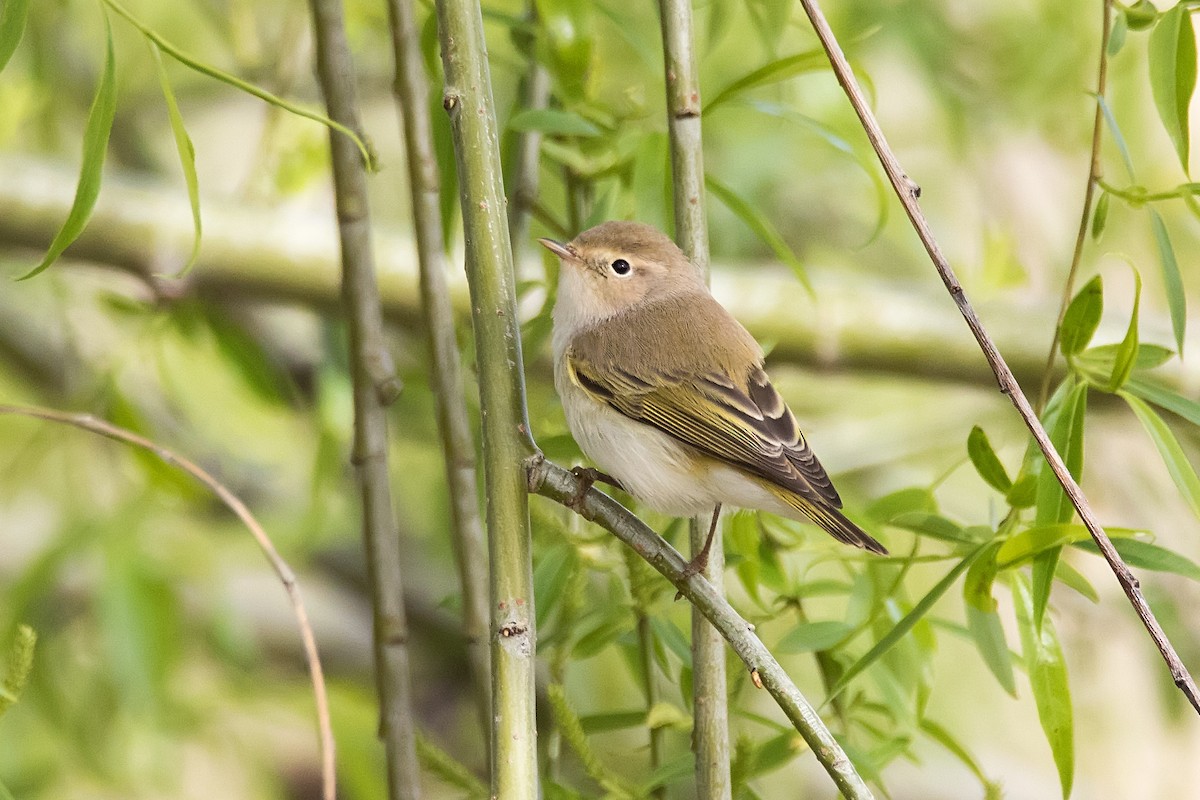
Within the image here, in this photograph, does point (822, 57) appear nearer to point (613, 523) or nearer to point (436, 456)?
point (613, 523)

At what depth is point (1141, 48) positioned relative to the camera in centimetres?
302

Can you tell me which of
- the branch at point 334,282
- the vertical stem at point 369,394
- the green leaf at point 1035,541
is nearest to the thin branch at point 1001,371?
the green leaf at point 1035,541

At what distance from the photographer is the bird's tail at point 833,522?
4.91 feet

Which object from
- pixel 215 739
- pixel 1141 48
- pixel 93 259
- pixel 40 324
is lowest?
pixel 215 739

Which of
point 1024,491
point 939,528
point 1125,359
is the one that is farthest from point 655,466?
point 1125,359

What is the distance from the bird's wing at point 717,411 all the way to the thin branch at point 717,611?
47 centimetres

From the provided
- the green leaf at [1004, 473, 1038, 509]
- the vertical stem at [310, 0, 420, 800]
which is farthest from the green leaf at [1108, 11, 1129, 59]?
the vertical stem at [310, 0, 420, 800]

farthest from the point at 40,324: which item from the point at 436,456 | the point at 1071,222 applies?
the point at 1071,222

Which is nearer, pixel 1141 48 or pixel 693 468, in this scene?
pixel 693 468

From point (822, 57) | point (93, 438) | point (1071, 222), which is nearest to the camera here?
point (822, 57)

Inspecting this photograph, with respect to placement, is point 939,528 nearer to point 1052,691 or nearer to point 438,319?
point 1052,691

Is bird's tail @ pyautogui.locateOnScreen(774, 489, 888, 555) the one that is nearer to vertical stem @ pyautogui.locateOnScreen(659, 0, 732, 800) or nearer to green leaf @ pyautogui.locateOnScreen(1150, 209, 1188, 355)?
vertical stem @ pyautogui.locateOnScreen(659, 0, 732, 800)

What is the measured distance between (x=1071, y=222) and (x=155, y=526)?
3036 millimetres

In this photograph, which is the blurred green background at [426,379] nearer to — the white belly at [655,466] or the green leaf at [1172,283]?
the white belly at [655,466]
